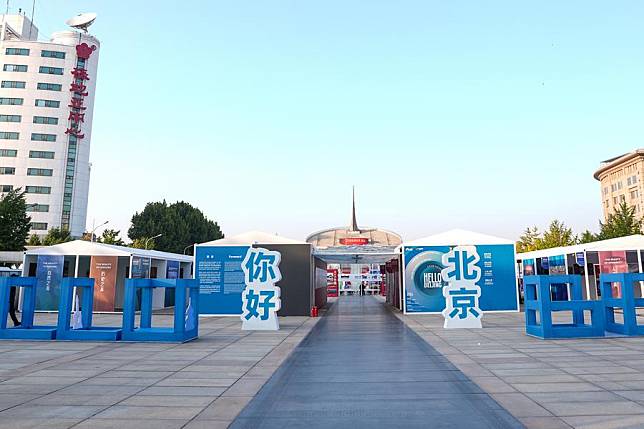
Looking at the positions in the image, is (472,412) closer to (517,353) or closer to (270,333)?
(517,353)

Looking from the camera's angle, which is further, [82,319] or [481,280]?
[481,280]

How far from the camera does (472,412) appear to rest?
612cm

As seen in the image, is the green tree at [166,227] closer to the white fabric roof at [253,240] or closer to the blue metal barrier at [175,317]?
the white fabric roof at [253,240]

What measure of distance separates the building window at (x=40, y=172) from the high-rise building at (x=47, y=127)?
0.12 metres

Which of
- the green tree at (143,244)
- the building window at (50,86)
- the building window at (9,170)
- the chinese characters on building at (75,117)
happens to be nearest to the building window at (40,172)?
the building window at (9,170)

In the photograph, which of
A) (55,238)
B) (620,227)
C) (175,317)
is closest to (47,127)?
(55,238)

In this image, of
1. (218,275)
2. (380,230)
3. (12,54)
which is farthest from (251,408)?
(12,54)

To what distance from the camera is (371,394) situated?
283 inches

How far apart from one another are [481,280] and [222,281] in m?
12.6

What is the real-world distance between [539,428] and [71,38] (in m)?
90.2

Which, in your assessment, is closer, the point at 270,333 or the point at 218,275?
the point at 270,333

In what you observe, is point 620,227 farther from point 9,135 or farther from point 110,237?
point 9,135

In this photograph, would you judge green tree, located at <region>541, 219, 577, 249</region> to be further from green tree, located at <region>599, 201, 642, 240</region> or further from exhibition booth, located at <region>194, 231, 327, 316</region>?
exhibition booth, located at <region>194, 231, 327, 316</region>

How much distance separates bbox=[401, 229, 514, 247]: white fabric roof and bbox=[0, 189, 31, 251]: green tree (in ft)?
99.4
